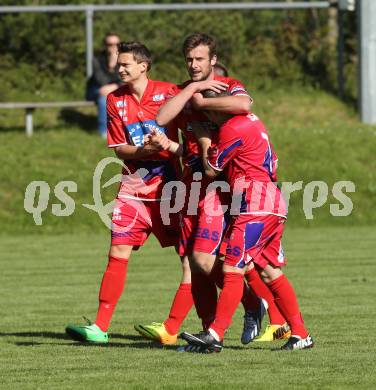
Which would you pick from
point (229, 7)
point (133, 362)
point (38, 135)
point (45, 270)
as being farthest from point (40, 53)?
point (133, 362)

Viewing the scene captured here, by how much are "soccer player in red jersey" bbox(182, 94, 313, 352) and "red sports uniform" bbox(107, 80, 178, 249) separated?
82cm

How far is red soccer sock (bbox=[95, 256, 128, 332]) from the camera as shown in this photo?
8.73 metres

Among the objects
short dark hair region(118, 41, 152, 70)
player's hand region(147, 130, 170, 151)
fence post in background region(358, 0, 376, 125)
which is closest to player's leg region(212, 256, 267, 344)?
player's hand region(147, 130, 170, 151)

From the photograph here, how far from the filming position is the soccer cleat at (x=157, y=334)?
8.35 m

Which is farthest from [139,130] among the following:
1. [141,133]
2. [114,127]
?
[114,127]

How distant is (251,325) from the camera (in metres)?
8.43

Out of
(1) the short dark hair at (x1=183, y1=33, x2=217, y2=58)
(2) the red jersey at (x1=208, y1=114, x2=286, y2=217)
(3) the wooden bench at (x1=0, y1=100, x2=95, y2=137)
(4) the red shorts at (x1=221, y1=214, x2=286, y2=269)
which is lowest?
(3) the wooden bench at (x1=0, y1=100, x2=95, y2=137)

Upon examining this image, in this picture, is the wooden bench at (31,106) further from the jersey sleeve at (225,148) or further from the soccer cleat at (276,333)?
the jersey sleeve at (225,148)

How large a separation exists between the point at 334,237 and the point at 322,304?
6558 millimetres

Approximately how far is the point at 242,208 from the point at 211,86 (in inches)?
30.5

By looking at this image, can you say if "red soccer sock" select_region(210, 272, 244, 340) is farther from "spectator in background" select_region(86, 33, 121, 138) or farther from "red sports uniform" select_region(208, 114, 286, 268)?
"spectator in background" select_region(86, 33, 121, 138)

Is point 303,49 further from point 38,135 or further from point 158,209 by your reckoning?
point 158,209

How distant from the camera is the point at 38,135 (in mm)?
21562

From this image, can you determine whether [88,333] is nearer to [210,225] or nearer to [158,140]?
[210,225]
